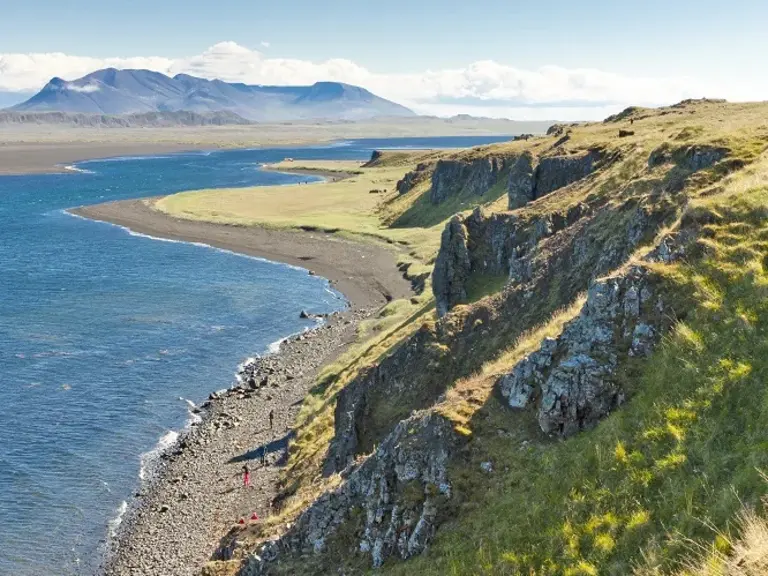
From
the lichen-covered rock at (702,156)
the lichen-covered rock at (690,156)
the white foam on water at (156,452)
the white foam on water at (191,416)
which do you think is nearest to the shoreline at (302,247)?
the white foam on water at (191,416)

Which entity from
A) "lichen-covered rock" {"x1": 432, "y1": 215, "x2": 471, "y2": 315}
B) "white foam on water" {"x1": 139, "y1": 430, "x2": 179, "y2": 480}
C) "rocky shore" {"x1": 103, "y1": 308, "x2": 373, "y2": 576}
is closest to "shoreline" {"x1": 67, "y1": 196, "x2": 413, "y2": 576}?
"rocky shore" {"x1": 103, "y1": 308, "x2": 373, "y2": 576}

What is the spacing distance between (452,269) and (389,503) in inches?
1396

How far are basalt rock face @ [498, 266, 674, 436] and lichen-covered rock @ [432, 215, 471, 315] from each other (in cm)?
3063

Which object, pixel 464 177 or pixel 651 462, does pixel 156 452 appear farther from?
pixel 464 177

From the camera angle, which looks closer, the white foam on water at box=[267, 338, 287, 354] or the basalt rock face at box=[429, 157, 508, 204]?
the white foam on water at box=[267, 338, 287, 354]

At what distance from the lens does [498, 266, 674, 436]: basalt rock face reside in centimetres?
2275

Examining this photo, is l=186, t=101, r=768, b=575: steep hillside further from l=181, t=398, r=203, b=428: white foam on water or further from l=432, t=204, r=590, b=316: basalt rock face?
l=181, t=398, r=203, b=428: white foam on water

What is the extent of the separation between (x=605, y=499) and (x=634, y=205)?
2621 cm

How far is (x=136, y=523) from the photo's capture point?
156 ft

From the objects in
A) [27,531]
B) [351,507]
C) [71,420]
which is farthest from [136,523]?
[351,507]

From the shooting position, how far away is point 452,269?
57.7 metres

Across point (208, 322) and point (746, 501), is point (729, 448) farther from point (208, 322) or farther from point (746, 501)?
point (208, 322)

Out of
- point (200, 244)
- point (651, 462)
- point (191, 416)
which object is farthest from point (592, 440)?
point (200, 244)

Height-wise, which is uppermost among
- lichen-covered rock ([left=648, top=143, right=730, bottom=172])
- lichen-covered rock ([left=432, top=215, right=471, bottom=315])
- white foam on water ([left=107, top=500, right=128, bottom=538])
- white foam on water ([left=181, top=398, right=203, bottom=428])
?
lichen-covered rock ([left=648, top=143, right=730, bottom=172])
